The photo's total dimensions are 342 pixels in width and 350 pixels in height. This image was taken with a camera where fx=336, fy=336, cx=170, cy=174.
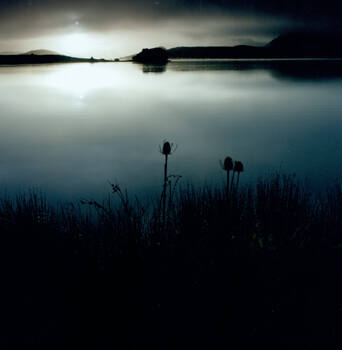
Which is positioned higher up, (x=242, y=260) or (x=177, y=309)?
(x=242, y=260)

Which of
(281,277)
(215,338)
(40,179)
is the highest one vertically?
(281,277)

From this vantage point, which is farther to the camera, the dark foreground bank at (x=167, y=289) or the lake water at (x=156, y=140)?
the lake water at (x=156, y=140)

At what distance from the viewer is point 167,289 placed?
4.00 meters

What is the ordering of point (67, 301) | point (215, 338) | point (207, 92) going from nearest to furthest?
point (215, 338), point (67, 301), point (207, 92)

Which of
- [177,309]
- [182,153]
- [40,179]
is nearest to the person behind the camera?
[177,309]

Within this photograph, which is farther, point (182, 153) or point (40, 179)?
point (182, 153)

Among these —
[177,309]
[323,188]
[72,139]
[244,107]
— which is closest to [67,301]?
[177,309]

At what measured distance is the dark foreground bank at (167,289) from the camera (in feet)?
11.8

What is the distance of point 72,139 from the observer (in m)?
20.6

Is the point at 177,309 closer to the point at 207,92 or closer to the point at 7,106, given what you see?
the point at 7,106

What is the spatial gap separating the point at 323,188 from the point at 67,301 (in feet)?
32.2

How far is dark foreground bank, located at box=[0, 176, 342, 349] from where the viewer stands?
142 inches

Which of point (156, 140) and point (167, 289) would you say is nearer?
point (167, 289)

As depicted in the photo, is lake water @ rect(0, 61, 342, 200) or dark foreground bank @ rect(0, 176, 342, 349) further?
lake water @ rect(0, 61, 342, 200)
